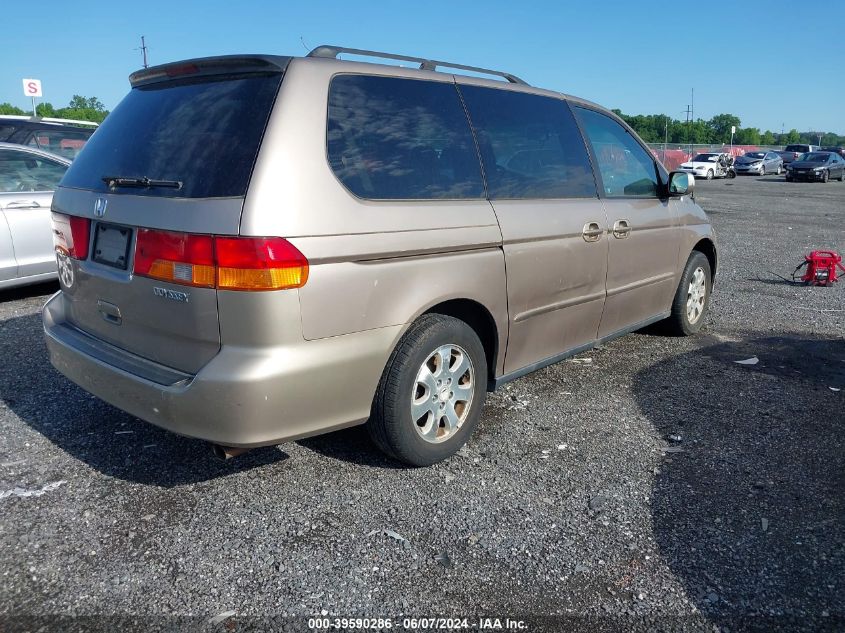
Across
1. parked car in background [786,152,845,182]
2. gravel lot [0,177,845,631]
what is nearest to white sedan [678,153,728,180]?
parked car in background [786,152,845,182]

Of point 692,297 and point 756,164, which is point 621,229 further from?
point 756,164

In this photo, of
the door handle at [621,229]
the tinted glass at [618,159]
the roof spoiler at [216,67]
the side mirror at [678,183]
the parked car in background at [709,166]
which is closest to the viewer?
the roof spoiler at [216,67]

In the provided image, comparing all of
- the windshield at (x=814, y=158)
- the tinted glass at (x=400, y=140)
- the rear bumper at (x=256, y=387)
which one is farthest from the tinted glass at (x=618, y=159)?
the windshield at (x=814, y=158)

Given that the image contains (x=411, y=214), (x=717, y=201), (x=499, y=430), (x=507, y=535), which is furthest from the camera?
(x=717, y=201)

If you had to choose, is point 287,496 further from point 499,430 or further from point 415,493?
point 499,430

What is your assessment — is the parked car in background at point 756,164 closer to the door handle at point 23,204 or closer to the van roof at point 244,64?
the door handle at point 23,204

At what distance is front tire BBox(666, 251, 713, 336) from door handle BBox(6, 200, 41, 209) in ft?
19.0

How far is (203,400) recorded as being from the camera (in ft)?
8.91

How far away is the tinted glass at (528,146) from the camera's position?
12.2 feet

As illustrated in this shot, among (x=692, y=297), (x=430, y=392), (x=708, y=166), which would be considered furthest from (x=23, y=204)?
(x=708, y=166)

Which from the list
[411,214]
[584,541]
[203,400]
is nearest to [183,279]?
→ [203,400]

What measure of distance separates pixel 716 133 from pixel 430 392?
405 feet

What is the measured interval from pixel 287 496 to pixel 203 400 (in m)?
0.73

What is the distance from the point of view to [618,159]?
4.79m
